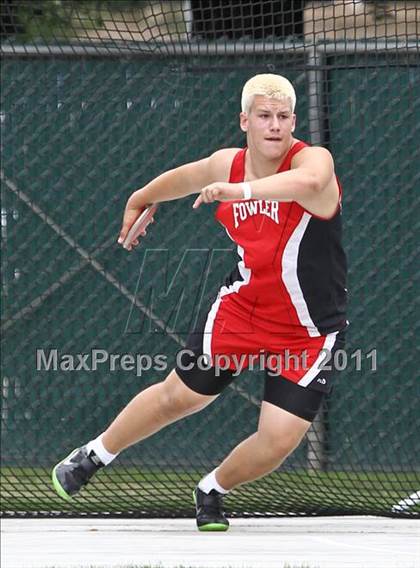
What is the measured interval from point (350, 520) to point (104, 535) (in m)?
1.28

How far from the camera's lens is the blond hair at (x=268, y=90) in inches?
210

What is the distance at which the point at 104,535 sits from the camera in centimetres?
643

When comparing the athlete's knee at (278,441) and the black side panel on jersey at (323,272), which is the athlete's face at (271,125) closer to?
the black side panel on jersey at (323,272)

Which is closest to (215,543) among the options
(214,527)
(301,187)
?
(214,527)

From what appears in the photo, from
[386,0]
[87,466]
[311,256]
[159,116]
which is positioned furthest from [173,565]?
[386,0]

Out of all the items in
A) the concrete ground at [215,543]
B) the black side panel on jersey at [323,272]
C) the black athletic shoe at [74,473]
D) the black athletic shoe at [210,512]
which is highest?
the black side panel on jersey at [323,272]

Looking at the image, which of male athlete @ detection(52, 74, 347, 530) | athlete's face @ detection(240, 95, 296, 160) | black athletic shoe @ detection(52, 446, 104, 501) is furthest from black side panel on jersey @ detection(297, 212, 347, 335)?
black athletic shoe @ detection(52, 446, 104, 501)

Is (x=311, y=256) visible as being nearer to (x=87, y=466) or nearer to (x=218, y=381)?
(x=218, y=381)

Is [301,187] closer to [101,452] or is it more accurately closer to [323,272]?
[323,272]

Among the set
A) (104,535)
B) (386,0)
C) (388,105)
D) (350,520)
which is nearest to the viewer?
(104,535)

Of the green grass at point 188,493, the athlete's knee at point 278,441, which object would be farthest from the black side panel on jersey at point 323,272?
the green grass at point 188,493

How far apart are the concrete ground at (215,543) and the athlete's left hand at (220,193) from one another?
1.58m

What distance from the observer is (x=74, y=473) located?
19.0ft

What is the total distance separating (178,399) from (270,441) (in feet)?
1.41
